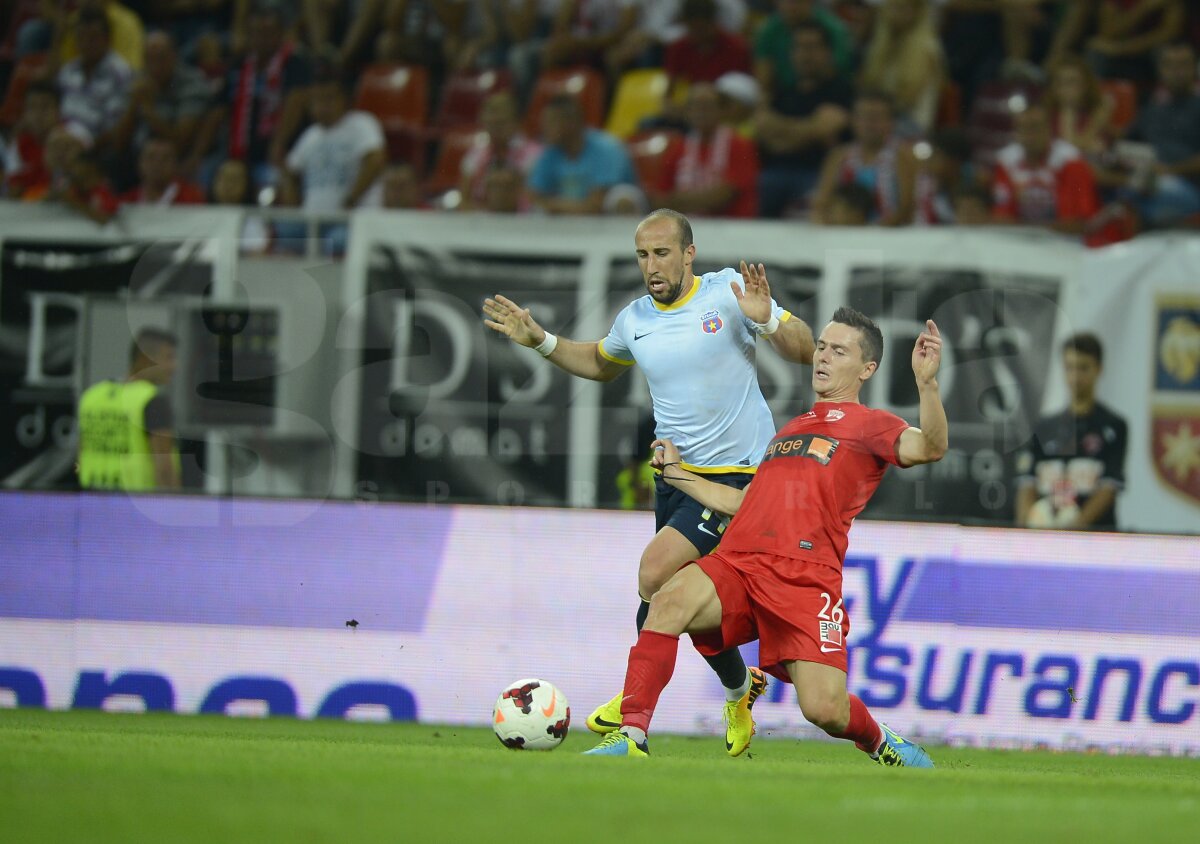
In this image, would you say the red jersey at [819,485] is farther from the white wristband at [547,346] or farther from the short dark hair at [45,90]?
the short dark hair at [45,90]

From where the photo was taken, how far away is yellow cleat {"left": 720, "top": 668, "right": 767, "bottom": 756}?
7.28 meters

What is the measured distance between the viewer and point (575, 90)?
557 inches

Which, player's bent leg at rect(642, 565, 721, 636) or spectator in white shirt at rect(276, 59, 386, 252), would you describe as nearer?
player's bent leg at rect(642, 565, 721, 636)

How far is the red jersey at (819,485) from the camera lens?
21.5 ft

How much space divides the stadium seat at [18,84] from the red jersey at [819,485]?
10.3 meters

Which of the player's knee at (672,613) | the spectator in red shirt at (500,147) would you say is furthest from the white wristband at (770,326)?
the spectator in red shirt at (500,147)

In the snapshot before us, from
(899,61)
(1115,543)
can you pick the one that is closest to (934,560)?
(1115,543)

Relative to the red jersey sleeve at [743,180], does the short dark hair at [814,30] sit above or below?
above

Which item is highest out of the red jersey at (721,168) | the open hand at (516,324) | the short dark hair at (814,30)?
the short dark hair at (814,30)

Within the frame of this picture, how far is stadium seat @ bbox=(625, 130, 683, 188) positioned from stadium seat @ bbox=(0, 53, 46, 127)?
5.67 m

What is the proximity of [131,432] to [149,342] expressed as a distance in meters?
0.65

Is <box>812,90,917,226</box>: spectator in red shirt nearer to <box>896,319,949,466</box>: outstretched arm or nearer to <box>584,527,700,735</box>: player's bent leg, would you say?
<box>584,527,700,735</box>: player's bent leg

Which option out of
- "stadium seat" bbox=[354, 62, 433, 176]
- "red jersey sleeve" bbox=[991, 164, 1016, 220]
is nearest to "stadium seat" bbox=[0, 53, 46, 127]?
"stadium seat" bbox=[354, 62, 433, 176]

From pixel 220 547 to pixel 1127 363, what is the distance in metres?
5.99
